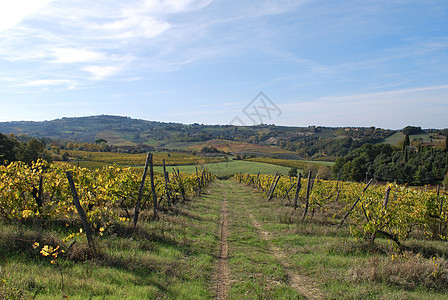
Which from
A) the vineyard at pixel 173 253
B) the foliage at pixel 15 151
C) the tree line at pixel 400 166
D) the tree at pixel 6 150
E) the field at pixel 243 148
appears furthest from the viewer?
the field at pixel 243 148

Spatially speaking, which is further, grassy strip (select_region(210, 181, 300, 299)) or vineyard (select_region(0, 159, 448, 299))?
grassy strip (select_region(210, 181, 300, 299))

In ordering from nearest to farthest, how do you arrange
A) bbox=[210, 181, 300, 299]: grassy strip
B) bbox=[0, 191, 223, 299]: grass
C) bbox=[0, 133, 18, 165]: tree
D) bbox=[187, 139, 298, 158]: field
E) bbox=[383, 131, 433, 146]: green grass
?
bbox=[0, 191, 223, 299]: grass < bbox=[210, 181, 300, 299]: grassy strip < bbox=[0, 133, 18, 165]: tree < bbox=[187, 139, 298, 158]: field < bbox=[383, 131, 433, 146]: green grass

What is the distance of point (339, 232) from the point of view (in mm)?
10930

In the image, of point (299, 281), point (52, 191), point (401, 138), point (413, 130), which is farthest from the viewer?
point (413, 130)

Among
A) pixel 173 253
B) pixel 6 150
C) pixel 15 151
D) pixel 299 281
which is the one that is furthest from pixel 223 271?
pixel 15 151

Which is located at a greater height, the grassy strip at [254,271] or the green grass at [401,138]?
the green grass at [401,138]

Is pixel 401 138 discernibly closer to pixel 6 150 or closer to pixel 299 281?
pixel 299 281

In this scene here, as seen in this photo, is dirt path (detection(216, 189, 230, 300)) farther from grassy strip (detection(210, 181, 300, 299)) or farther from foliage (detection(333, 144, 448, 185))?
foliage (detection(333, 144, 448, 185))

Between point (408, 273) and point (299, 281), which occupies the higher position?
point (408, 273)

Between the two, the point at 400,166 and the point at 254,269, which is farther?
the point at 400,166

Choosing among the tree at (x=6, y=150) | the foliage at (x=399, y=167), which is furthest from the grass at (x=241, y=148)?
the tree at (x=6, y=150)

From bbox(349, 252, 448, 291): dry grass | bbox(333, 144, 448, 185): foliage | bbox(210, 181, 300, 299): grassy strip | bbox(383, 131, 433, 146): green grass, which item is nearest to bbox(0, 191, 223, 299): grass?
bbox(210, 181, 300, 299): grassy strip

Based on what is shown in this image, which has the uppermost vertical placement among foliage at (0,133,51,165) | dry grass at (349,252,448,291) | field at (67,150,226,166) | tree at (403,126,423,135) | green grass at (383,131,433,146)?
tree at (403,126,423,135)

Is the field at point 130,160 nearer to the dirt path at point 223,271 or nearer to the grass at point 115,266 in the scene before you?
the dirt path at point 223,271
